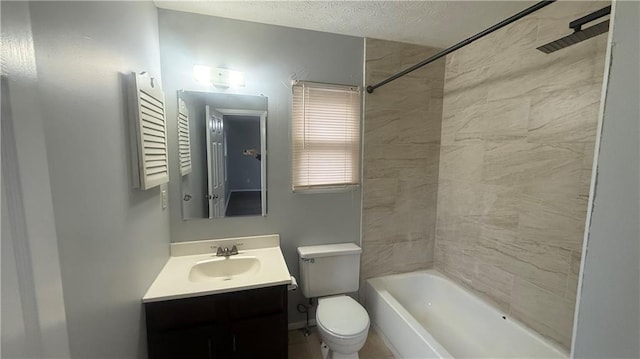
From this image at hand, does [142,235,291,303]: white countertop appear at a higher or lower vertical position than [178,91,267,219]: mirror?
lower

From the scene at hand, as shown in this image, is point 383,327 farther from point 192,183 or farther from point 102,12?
point 102,12

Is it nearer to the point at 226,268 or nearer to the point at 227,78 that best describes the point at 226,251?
the point at 226,268

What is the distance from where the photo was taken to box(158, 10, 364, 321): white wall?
176 cm

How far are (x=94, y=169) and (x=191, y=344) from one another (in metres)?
1.11

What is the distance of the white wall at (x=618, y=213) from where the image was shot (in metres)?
0.37

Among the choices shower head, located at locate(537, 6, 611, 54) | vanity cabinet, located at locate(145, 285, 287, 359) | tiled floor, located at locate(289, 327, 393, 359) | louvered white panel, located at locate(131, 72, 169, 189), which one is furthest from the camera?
tiled floor, located at locate(289, 327, 393, 359)

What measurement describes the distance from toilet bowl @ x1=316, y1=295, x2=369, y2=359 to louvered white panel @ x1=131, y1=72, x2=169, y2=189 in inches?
53.5

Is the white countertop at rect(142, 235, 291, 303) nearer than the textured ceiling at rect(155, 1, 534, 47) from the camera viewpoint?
Yes

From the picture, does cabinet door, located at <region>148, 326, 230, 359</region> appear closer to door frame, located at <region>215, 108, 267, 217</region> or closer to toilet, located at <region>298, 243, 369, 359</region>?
toilet, located at <region>298, 243, 369, 359</region>

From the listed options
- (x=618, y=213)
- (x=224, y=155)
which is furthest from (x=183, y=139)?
(x=618, y=213)

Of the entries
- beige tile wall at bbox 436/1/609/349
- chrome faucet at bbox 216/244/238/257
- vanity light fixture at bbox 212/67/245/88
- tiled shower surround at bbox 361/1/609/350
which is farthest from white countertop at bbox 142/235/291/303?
beige tile wall at bbox 436/1/609/349

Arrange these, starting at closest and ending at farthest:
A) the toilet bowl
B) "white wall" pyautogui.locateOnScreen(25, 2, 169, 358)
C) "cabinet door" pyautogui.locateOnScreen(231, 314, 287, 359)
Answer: "white wall" pyautogui.locateOnScreen(25, 2, 169, 358)
"cabinet door" pyautogui.locateOnScreen(231, 314, 287, 359)
the toilet bowl

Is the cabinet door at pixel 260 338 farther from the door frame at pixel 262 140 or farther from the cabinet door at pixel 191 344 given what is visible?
the door frame at pixel 262 140

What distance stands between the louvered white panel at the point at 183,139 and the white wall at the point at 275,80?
1.7 inches
